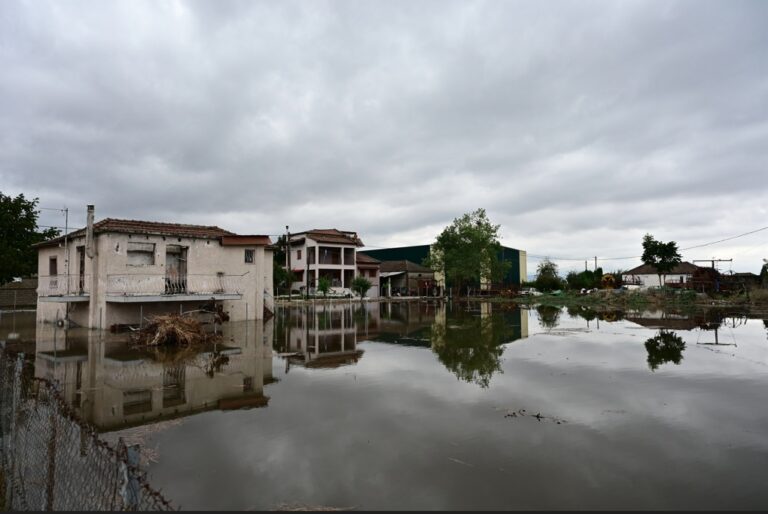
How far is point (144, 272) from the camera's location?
69.5 feet

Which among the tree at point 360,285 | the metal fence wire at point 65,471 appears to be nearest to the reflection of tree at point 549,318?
the metal fence wire at point 65,471

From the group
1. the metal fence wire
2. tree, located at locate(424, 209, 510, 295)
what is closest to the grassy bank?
tree, located at locate(424, 209, 510, 295)

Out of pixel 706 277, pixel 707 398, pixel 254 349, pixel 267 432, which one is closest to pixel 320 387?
pixel 267 432

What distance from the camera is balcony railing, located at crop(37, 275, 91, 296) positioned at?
21.3 metres

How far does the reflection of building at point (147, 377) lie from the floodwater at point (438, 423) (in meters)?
0.06

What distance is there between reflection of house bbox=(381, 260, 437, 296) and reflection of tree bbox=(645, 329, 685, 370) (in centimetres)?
5038

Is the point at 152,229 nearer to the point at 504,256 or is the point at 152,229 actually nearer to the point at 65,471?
the point at 65,471

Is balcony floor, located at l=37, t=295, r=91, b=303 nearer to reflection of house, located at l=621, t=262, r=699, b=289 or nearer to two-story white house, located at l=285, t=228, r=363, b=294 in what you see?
two-story white house, located at l=285, t=228, r=363, b=294

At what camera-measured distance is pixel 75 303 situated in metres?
22.2

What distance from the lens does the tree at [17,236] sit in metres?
30.3

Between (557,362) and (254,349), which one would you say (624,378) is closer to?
(557,362)

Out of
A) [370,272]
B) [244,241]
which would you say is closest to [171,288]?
[244,241]

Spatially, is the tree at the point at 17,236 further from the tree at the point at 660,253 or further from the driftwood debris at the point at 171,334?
the tree at the point at 660,253

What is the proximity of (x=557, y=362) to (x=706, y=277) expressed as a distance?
4107 centimetres
